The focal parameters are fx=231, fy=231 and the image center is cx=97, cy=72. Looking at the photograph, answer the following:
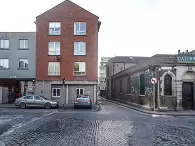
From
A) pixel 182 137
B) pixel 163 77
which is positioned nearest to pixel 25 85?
pixel 163 77

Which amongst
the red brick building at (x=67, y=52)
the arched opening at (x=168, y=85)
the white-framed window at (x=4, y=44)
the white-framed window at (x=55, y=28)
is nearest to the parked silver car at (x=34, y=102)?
the red brick building at (x=67, y=52)

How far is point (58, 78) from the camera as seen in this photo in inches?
1184

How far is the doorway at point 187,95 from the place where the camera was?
866 inches

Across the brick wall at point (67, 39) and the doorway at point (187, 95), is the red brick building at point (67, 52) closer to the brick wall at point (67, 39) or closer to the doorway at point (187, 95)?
the brick wall at point (67, 39)

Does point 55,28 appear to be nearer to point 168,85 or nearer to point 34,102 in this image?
point 34,102

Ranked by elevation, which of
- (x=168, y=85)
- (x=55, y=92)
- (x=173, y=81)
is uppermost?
(x=173, y=81)

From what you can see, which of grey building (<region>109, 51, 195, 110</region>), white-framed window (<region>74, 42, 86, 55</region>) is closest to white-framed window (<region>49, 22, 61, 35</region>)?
white-framed window (<region>74, 42, 86, 55</region>)

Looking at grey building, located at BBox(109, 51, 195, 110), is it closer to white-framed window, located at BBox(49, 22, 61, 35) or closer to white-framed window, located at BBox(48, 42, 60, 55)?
white-framed window, located at BBox(48, 42, 60, 55)

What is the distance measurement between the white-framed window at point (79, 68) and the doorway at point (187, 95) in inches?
514

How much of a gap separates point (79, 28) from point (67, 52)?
3597 mm

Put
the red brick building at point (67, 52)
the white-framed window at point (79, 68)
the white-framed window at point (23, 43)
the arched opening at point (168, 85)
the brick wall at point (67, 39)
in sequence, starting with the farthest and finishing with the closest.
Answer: the white-framed window at point (23, 43)
the white-framed window at point (79, 68)
the brick wall at point (67, 39)
the red brick building at point (67, 52)
the arched opening at point (168, 85)

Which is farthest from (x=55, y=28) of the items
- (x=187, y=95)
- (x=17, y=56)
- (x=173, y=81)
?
(x=187, y=95)

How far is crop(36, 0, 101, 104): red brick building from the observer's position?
30000 millimetres

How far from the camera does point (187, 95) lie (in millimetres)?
22047
